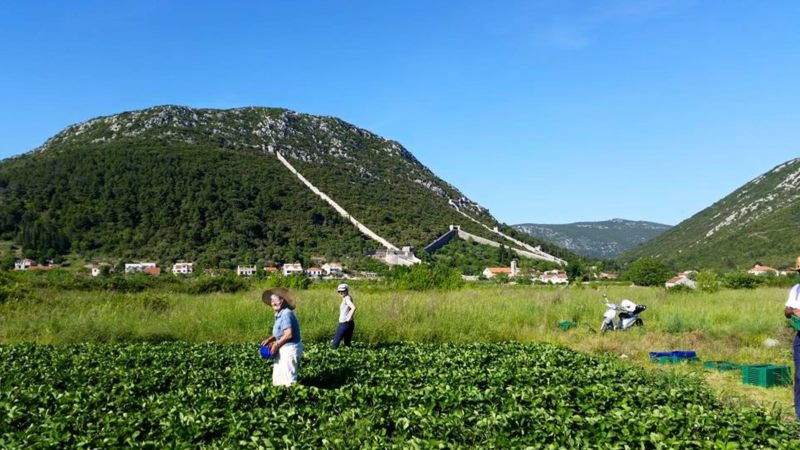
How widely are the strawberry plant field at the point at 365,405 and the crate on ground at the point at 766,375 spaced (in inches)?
91.8

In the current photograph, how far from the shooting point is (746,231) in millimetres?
83125

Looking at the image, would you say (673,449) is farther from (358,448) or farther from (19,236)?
(19,236)

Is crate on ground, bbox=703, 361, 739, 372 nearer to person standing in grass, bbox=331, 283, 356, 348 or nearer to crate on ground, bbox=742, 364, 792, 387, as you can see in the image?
crate on ground, bbox=742, 364, 792, 387

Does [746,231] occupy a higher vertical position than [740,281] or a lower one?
higher

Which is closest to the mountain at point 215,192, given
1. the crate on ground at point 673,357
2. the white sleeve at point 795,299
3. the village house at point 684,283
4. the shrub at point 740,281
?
the village house at point 684,283

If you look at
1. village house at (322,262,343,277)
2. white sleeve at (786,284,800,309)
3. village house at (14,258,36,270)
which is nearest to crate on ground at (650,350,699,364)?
white sleeve at (786,284,800,309)

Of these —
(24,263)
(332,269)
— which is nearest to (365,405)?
(24,263)

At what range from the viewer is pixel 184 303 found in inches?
726

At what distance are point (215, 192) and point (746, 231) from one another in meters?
79.4

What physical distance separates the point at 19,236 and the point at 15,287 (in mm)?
56691

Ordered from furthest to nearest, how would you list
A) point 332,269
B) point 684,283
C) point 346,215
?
point 346,215, point 332,269, point 684,283

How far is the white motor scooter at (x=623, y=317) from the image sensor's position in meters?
15.3

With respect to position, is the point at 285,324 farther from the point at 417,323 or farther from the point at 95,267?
the point at 95,267

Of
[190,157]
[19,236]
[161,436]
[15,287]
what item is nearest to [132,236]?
[19,236]
